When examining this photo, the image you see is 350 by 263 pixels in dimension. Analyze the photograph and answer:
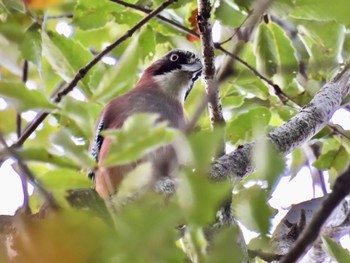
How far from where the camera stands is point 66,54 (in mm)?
2477

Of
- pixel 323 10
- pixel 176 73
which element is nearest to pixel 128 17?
Result: pixel 176 73

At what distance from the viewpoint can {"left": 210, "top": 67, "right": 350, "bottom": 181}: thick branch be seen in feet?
6.65

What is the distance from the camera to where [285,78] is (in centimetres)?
280

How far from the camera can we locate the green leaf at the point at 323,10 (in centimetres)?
94

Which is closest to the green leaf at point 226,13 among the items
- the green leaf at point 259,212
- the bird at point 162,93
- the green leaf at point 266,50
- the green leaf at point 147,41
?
the green leaf at point 266,50

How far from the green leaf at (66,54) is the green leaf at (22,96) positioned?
3.84ft

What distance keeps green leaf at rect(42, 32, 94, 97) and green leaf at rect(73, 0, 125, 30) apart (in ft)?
0.53

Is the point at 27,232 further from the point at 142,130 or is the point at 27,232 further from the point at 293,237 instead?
the point at 293,237

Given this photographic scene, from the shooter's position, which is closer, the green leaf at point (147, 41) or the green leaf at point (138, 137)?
the green leaf at point (138, 137)

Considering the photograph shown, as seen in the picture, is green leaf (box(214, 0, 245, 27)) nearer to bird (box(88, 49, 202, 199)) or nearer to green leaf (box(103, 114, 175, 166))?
bird (box(88, 49, 202, 199))

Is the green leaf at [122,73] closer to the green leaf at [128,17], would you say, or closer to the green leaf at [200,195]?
the green leaf at [200,195]

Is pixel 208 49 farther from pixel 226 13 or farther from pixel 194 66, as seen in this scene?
pixel 194 66

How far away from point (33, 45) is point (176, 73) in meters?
1.65

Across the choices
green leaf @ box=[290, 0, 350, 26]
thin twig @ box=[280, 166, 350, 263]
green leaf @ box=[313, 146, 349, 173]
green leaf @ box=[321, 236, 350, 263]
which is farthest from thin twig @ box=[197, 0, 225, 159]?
thin twig @ box=[280, 166, 350, 263]
